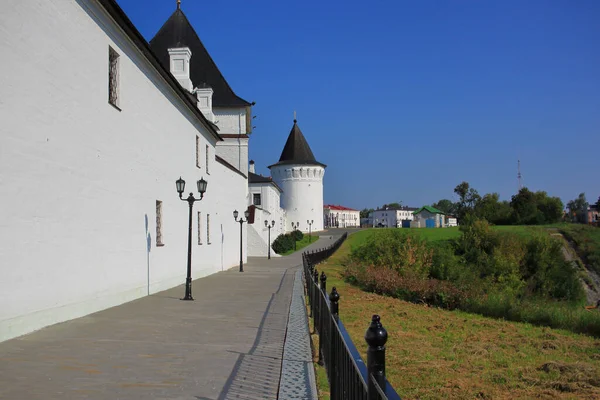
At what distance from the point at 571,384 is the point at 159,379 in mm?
5941

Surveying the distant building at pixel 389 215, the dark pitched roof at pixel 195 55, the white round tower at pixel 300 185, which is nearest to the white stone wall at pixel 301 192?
the white round tower at pixel 300 185

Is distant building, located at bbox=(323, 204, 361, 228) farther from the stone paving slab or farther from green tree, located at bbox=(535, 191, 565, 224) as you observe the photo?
the stone paving slab

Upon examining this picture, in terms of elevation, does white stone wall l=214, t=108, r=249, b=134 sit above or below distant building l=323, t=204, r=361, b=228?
above

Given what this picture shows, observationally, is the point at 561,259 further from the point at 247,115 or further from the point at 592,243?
the point at 247,115

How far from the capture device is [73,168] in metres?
9.89

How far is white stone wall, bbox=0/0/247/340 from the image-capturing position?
25.6ft

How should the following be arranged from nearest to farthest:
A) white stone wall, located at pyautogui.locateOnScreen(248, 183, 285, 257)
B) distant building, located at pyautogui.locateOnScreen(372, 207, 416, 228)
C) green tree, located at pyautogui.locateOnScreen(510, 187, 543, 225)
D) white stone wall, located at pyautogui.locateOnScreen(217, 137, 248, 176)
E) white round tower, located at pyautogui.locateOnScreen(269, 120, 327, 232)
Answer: white stone wall, located at pyautogui.locateOnScreen(217, 137, 248, 176) → white stone wall, located at pyautogui.locateOnScreen(248, 183, 285, 257) → white round tower, located at pyautogui.locateOnScreen(269, 120, 327, 232) → green tree, located at pyautogui.locateOnScreen(510, 187, 543, 225) → distant building, located at pyautogui.locateOnScreen(372, 207, 416, 228)

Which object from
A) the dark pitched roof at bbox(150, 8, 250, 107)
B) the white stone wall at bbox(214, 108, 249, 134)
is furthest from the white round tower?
the white stone wall at bbox(214, 108, 249, 134)

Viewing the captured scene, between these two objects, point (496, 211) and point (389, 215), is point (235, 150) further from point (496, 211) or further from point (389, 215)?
point (389, 215)

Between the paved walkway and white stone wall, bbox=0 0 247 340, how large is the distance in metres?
0.75

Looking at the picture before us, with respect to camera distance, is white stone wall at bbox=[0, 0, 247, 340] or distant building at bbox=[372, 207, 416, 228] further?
distant building at bbox=[372, 207, 416, 228]

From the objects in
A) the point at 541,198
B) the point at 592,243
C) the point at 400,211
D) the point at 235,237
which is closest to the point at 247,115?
the point at 235,237

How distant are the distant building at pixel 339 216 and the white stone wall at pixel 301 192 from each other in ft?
165

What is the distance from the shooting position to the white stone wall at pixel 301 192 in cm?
8494
